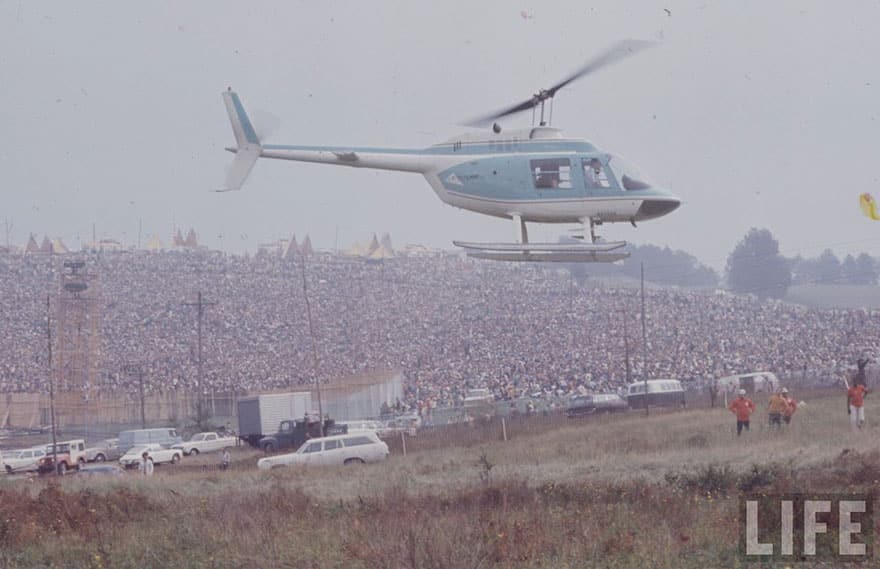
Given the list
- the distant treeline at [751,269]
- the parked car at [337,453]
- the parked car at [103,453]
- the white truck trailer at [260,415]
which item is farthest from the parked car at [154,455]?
the distant treeline at [751,269]

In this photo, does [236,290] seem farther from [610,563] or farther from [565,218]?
[610,563]

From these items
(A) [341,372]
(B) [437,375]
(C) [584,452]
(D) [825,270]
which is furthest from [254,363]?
(D) [825,270]

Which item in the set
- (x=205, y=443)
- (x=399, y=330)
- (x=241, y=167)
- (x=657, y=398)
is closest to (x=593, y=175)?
(x=241, y=167)

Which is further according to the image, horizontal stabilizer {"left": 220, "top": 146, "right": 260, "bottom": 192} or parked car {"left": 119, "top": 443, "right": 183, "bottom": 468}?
parked car {"left": 119, "top": 443, "right": 183, "bottom": 468}

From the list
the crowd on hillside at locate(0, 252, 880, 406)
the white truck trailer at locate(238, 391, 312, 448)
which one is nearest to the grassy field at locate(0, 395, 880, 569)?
the white truck trailer at locate(238, 391, 312, 448)

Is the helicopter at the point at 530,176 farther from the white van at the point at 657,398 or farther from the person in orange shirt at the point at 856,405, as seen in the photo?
the white van at the point at 657,398

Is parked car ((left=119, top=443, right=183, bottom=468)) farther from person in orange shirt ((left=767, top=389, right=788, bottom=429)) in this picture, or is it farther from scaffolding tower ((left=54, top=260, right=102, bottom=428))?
person in orange shirt ((left=767, top=389, right=788, bottom=429))
